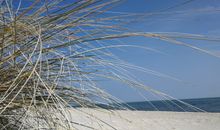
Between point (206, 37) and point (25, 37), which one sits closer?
point (206, 37)

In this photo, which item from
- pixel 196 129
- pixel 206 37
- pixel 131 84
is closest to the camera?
pixel 206 37

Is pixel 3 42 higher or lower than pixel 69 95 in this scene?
higher

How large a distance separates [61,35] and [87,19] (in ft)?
0.29

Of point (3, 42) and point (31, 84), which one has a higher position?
point (3, 42)

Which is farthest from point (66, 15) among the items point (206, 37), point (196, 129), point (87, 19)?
point (196, 129)

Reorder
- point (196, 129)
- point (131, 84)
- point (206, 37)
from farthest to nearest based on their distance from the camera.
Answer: point (196, 129) < point (131, 84) < point (206, 37)

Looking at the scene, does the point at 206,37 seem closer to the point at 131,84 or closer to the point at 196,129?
the point at 131,84

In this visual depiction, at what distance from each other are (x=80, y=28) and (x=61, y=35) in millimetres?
58

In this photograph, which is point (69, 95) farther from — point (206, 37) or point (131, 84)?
point (206, 37)

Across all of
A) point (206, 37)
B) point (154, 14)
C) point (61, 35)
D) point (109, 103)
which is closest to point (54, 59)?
point (61, 35)

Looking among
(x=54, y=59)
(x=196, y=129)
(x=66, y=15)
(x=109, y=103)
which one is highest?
(x=66, y=15)

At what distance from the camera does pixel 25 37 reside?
0.83 m

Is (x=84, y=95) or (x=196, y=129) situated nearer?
(x=84, y=95)

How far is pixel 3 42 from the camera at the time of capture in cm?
80
